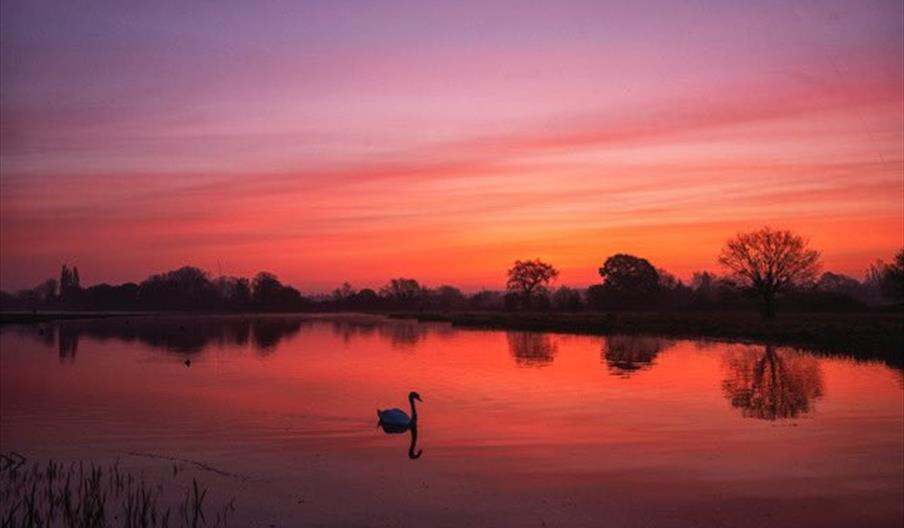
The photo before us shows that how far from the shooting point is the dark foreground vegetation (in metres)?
10.3

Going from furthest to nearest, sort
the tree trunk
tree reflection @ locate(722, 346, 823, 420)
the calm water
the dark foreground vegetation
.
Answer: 1. the tree trunk
2. tree reflection @ locate(722, 346, 823, 420)
3. the calm water
4. the dark foreground vegetation

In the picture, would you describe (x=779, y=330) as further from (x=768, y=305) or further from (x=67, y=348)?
(x=67, y=348)

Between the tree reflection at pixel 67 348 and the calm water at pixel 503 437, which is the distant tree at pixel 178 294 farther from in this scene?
the calm water at pixel 503 437

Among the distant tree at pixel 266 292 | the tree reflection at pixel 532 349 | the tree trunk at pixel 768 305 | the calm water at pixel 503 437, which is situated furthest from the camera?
the distant tree at pixel 266 292

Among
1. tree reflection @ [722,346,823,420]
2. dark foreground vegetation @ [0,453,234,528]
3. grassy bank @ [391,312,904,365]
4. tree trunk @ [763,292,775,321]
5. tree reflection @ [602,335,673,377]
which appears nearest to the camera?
dark foreground vegetation @ [0,453,234,528]

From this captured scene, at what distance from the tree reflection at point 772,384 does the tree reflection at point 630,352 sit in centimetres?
406

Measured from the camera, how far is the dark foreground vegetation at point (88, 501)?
10281 millimetres

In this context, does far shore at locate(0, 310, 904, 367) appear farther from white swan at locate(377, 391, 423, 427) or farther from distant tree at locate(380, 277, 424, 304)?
distant tree at locate(380, 277, 424, 304)

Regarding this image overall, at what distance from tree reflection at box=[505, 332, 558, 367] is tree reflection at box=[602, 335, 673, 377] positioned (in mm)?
3185

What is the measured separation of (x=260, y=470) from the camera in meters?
14.5

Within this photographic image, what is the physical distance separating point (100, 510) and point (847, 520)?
11.1 metres

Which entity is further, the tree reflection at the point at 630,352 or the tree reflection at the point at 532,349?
the tree reflection at the point at 532,349

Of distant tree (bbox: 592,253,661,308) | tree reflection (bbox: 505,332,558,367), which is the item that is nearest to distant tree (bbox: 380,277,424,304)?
distant tree (bbox: 592,253,661,308)

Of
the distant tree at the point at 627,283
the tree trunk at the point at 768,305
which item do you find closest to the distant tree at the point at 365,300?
the distant tree at the point at 627,283
